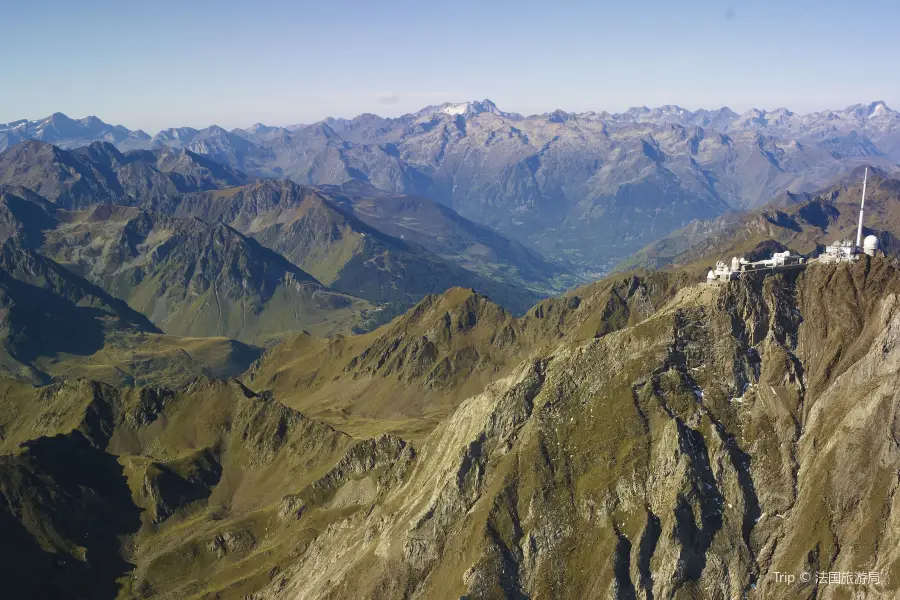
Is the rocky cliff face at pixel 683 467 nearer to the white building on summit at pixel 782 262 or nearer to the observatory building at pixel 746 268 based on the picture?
the observatory building at pixel 746 268

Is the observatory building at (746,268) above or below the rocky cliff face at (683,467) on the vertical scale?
above

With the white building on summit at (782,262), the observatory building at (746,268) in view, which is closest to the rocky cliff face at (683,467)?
the observatory building at (746,268)

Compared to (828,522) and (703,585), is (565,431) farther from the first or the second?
(828,522)

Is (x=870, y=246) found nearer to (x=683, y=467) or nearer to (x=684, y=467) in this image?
(x=684, y=467)

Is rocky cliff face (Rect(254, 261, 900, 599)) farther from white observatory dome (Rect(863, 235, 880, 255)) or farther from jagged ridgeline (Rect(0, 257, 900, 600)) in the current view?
white observatory dome (Rect(863, 235, 880, 255))

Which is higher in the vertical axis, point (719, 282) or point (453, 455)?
point (719, 282)

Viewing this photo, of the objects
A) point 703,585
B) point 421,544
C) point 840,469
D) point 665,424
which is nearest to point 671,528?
point 703,585

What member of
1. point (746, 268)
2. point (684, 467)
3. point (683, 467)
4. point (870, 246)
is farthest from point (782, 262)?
point (683, 467)

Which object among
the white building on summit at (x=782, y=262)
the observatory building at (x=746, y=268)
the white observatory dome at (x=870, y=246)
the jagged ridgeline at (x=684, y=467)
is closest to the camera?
the jagged ridgeline at (x=684, y=467)

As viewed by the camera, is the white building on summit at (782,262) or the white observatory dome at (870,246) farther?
the white observatory dome at (870,246)

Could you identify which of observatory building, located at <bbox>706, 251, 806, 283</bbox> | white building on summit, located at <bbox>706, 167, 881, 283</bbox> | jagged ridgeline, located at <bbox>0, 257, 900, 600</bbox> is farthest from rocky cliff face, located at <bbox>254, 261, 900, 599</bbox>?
white building on summit, located at <bbox>706, 167, 881, 283</bbox>

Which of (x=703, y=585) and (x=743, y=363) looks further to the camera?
(x=743, y=363)
